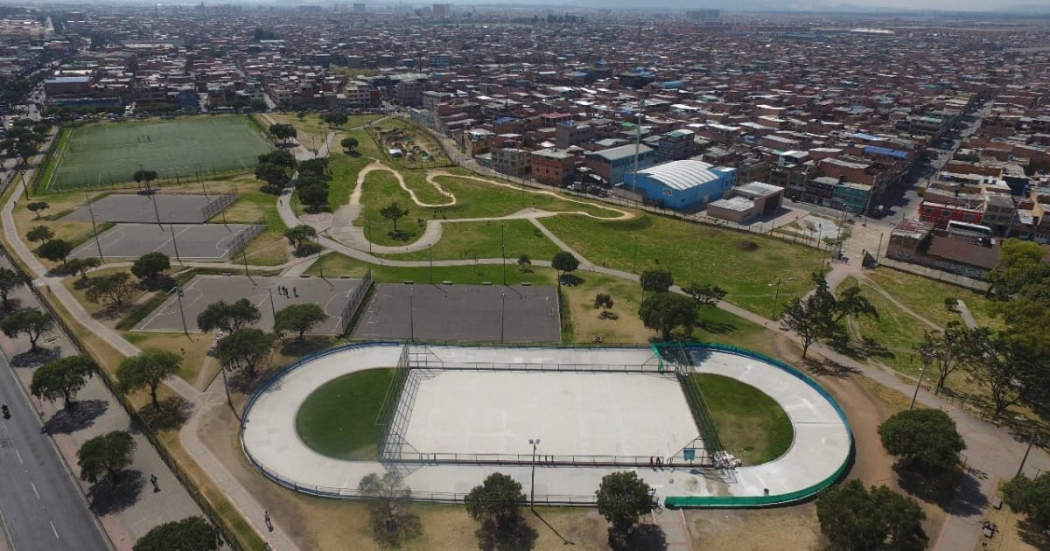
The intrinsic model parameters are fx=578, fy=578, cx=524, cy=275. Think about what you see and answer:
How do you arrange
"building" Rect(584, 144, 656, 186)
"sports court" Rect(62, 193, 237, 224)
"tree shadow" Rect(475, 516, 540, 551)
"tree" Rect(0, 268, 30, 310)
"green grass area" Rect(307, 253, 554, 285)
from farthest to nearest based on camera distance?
"building" Rect(584, 144, 656, 186), "sports court" Rect(62, 193, 237, 224), "green grass area" Rect(307, 253, 554, 285), "tree" Rect(0, 268, 30, 310), "tree shadow" Rect(475, 516, 540, 551)

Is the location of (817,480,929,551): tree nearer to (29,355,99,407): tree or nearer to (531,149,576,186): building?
(29,355,99,407): tree

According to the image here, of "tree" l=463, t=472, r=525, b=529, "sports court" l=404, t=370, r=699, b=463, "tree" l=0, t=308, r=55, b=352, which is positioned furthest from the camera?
"tree" l=0, t=308, r=55, b=352

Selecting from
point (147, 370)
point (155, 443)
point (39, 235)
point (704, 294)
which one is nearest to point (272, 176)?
point (39, 235)

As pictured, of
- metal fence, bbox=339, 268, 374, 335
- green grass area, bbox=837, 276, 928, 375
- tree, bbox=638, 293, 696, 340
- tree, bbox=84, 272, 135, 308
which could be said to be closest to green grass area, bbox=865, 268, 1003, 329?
green grass area, bbox=837, 276, 928, 375

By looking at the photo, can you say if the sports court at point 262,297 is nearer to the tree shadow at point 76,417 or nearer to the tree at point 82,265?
the tree at point 82,265

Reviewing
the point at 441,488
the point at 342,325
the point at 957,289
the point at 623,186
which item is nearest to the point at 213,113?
the point at 623,186

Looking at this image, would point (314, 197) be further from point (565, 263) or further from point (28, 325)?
point (565, 263)
